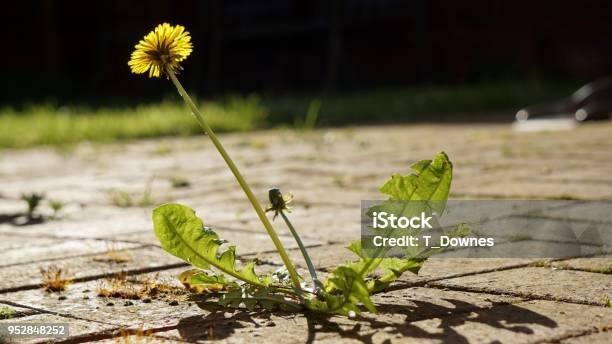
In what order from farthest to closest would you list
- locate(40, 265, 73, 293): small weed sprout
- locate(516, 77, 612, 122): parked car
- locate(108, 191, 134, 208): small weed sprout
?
locate(516, 77, 612, 122): parked car
locate(108, 191, 134, 208): small weed sprout
locate(40, 265, 73, 293): small weed sprout

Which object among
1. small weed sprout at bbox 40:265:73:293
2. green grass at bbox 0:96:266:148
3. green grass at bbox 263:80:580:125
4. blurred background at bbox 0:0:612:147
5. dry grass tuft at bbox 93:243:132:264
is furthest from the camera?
blurred background at bbox 0:0:612:147

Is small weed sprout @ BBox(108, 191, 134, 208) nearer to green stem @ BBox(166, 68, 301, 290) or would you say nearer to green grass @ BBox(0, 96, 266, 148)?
green stem @ BBox(166, 68, 301, 290)

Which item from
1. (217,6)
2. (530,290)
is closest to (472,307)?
(530,290)

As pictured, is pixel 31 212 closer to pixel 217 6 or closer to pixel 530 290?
pixel 530 290

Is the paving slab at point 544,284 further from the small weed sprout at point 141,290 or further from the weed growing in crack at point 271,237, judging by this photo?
the small weed sprout at point 141,290

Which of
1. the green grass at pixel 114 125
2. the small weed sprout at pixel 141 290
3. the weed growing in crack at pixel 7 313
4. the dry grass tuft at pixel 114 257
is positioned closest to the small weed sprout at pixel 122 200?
the dry grass tuft at pixel 114 257

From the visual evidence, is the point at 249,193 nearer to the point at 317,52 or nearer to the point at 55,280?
the point at 55,280

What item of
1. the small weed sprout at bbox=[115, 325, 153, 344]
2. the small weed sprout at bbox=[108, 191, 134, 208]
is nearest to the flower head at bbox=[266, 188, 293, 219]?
the small weed sprout at bbox=[115, 325, 153, 344]
